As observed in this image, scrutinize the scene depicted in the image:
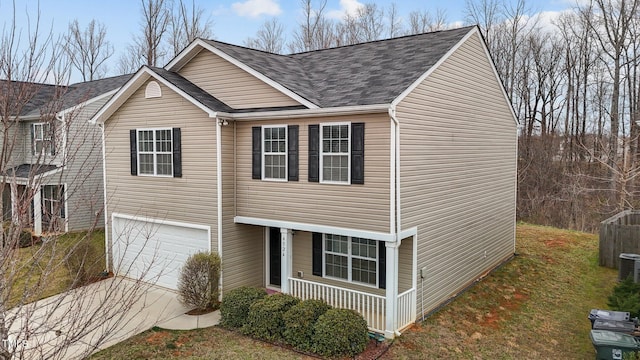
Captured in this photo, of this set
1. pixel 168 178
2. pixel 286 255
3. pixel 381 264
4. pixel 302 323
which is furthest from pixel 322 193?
pixel 168 178

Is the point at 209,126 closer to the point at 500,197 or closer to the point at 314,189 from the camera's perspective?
the point at 314,189

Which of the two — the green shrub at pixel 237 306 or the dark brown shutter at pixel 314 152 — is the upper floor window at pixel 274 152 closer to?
the dark brown shutter at pixel 314 152

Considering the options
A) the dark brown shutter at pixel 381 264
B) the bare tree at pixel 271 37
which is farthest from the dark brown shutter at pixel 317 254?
the bare tree at pixel 271 37

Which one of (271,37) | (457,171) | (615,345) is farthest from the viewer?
(271,37)

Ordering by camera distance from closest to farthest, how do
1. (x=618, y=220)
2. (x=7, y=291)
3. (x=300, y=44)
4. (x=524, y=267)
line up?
1. (x=7, y=291)
2. (x=524, y=267)
3. (x=618, y=220)
4. (x=300, y=44)

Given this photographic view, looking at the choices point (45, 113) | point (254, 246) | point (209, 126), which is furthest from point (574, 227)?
point (45, 113)

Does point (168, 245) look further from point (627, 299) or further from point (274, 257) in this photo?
point (627, 299)

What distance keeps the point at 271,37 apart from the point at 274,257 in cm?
2633

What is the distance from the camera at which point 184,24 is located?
3122cm

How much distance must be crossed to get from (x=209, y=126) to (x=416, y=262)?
20.8 ft

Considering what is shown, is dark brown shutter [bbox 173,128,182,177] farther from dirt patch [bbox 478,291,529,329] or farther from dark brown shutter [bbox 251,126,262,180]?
dirt patch [bbox 478,291,529,329]

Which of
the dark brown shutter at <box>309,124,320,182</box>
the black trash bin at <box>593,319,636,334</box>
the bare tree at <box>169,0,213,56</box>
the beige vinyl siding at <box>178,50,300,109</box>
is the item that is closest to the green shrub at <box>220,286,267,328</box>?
the dark brown shutter at <box>309,124,320,182</box>

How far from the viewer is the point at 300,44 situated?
1324 inches

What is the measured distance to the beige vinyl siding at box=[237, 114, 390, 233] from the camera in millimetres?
9578
